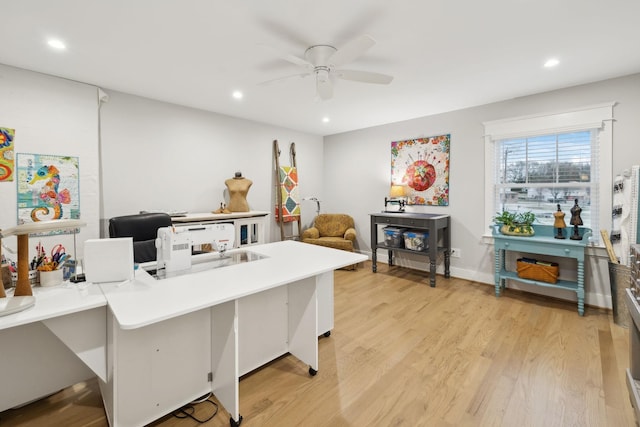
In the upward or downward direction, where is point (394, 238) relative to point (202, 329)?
upward

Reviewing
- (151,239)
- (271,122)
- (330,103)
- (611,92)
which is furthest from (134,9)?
(611,92)

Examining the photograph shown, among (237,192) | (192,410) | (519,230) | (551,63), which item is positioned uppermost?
(551,63)

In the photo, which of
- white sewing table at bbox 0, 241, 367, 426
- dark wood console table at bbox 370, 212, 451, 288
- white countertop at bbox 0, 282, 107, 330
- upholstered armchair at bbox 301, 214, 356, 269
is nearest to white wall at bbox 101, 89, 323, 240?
upholstered armchair at bbox 301, 214, 356, 269

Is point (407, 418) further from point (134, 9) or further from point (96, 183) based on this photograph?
point (96, 183)

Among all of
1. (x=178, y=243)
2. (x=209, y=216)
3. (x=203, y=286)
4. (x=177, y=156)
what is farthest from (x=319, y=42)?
(x=177, y=156)

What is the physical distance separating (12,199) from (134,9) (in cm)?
213

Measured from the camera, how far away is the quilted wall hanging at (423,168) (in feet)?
13.5

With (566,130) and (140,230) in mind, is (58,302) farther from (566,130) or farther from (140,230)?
(566,130)

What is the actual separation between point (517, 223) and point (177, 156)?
4.18m

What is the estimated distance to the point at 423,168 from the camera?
4.31m

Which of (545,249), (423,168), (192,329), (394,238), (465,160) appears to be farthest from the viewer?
(423,168)

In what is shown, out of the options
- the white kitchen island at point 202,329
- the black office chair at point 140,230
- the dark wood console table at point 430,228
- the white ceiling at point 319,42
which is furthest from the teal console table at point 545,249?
the black office chair at point 140,230

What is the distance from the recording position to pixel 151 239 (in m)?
2.55

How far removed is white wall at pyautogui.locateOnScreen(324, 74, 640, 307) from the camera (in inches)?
114
